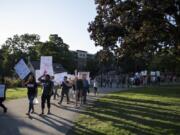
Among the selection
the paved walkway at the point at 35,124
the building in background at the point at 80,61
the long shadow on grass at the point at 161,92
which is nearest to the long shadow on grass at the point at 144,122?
the paved walkway at the point at 35,124

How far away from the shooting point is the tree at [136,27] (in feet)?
101

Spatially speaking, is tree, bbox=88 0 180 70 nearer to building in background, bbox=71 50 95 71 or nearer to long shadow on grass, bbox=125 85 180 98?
long shadow on grass, bbox=125 85 180 98

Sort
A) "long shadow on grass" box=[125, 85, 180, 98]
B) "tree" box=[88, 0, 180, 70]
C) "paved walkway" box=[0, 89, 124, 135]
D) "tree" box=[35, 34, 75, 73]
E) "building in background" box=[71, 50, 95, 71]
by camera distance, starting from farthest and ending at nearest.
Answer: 1. "building in background" box=[71, 50, 95, 71]
2. "tree" box=[35, 34, 75, 73]
3. "long shadow on grass" box=[125, 85, 180, 98]
4. "tree" box=[88, 0, 180, 70]
5. "paved walkway" box=[0, 89, 124, 135]

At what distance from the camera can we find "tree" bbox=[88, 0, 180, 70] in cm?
3070

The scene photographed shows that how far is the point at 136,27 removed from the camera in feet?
104

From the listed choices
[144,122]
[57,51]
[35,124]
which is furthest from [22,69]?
[57,51]

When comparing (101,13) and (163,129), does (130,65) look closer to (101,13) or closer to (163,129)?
(101,13)

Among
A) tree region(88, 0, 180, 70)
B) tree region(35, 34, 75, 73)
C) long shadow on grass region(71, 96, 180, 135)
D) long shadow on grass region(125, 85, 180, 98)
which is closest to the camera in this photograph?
long shadow on grass region(71, 96, 180, 135)

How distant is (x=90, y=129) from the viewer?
15.2 metres

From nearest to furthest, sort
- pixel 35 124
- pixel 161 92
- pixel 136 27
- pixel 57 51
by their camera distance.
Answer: pixel 35 124 → pixel 136 27 → pixel 161 92 → pixel 57 51

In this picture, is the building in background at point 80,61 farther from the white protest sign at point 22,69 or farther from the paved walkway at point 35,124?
the paved walkway at point 35,124

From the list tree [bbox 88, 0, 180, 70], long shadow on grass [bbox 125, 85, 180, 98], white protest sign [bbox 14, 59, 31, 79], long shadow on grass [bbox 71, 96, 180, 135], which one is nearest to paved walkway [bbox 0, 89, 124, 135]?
long shadow on grass [bbox 71, 96, 180, 135]

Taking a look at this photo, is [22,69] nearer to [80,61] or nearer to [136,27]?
[136,27]

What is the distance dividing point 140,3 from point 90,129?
17359 millimetres
